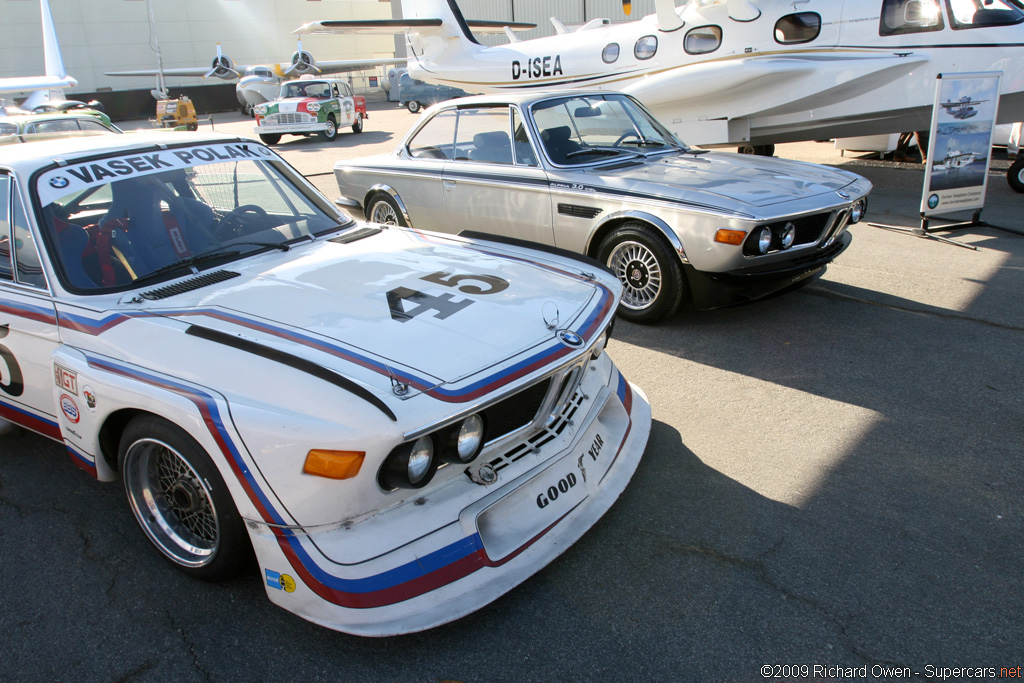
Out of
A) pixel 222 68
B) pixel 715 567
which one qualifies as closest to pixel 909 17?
pixel 715 567

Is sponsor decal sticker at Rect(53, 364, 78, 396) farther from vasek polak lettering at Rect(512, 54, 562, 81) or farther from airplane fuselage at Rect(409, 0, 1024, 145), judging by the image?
vasek polak lettering at Rect(512, 54, 562, 81)

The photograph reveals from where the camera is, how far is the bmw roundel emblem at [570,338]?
2568 millimetres

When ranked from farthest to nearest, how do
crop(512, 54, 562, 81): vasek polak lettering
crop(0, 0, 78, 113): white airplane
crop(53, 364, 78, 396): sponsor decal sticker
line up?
crop(0, 0, 78, 113): white airplane → crop(512, 54, 562, 81): vasek polak lettering → crop(53, 364, 78, 396): sponsor decal sticker

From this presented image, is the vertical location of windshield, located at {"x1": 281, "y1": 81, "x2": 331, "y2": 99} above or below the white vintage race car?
above

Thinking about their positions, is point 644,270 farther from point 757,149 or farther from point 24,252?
point 757,149

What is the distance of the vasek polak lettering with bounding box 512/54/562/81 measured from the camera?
38.4 ft

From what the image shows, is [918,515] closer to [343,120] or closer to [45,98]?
[343,120]

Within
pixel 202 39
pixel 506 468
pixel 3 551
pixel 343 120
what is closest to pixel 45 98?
pixel 343 120

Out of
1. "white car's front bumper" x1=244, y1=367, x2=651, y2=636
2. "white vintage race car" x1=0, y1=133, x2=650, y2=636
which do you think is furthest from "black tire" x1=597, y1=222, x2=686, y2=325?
"white car's front bumper" x1=244, y1=367, x2=651, y2=636

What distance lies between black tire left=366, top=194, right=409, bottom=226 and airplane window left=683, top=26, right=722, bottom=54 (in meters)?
6.18

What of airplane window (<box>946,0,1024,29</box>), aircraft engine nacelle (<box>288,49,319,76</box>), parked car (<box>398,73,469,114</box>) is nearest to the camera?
airplane window (<box>946,0,1024,29</box>)

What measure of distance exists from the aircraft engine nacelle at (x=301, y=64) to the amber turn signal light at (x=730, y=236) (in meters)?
34.2

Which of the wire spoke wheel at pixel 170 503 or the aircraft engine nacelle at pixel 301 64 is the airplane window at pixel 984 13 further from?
the aircraft engine nacelle at pixel 301 64

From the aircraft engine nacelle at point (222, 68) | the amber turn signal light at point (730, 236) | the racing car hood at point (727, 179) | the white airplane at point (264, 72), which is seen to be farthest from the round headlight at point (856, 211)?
the aircraft engine nacelle at point (222, 68)
